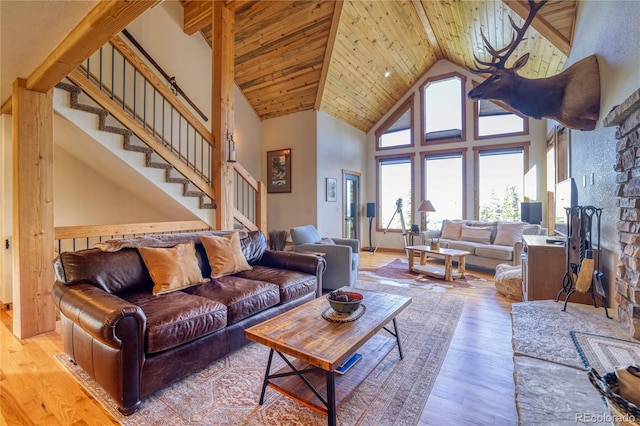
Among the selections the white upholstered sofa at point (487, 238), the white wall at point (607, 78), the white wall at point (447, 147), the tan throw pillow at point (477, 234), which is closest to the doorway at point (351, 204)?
the white wall at point (447, 147)

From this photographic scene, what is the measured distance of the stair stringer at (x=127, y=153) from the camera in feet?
9.46

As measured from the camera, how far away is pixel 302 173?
20.5 feet

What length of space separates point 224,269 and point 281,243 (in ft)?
9.12

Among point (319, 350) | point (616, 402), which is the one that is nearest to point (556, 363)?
point (616, 402)

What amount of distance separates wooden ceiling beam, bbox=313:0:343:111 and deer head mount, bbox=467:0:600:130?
262 cm

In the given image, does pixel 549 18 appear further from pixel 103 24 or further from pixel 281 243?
pixel 281 243

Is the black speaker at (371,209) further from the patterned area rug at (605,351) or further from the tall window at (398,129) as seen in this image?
the patterned area rug at (605,351)

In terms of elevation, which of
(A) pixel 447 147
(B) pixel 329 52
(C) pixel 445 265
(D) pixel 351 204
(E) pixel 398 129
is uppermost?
(B) pixel 329 52

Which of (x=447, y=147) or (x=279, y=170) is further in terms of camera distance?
(x=447, y=147)

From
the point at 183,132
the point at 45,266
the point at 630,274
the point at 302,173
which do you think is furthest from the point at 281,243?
the point at 630,274

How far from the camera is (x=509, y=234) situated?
5305mm

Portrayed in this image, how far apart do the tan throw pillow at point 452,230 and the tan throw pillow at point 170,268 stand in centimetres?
514

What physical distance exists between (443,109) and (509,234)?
3266mm

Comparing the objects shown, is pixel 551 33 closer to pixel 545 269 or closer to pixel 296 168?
pixel 545 269
